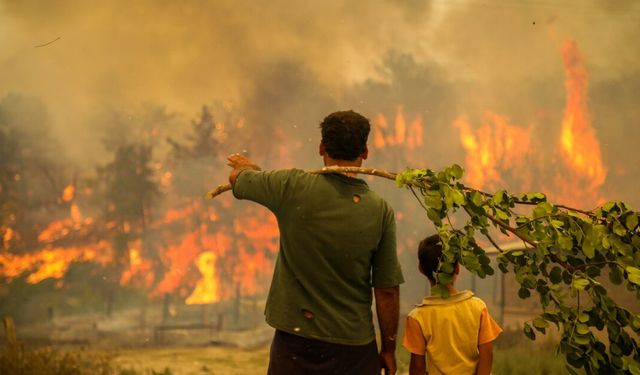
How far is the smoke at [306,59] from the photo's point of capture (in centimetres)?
524

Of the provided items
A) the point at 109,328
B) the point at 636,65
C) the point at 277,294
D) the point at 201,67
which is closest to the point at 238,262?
the point at 109,328

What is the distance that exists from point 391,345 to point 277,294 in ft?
1.40

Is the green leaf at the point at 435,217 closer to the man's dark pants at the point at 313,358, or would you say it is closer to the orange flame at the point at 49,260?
the man's dark pants at the point at 313,358

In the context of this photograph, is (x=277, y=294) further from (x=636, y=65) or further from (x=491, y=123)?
(x=636, y=65)

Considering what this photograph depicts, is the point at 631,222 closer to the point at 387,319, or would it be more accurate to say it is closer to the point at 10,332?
the point at 387,319

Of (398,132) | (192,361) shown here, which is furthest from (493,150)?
(192,361)

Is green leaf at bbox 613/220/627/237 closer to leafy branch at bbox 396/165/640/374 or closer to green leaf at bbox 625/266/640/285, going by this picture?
leafy branch at bbox 396/165/640/374

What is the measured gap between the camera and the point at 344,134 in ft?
6.53

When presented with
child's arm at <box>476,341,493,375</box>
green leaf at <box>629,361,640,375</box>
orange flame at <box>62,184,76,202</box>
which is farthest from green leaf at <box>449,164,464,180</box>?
orange flame at <box>62,184,76,202</box>

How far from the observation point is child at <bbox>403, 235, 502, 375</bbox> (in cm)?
218

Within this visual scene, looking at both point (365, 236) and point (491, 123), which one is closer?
point (365, 236)

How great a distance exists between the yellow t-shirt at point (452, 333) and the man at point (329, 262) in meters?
0.23

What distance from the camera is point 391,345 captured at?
2.03 metres

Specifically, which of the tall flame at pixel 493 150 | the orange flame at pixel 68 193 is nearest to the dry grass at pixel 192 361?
the orange flame at pixel 68 193
